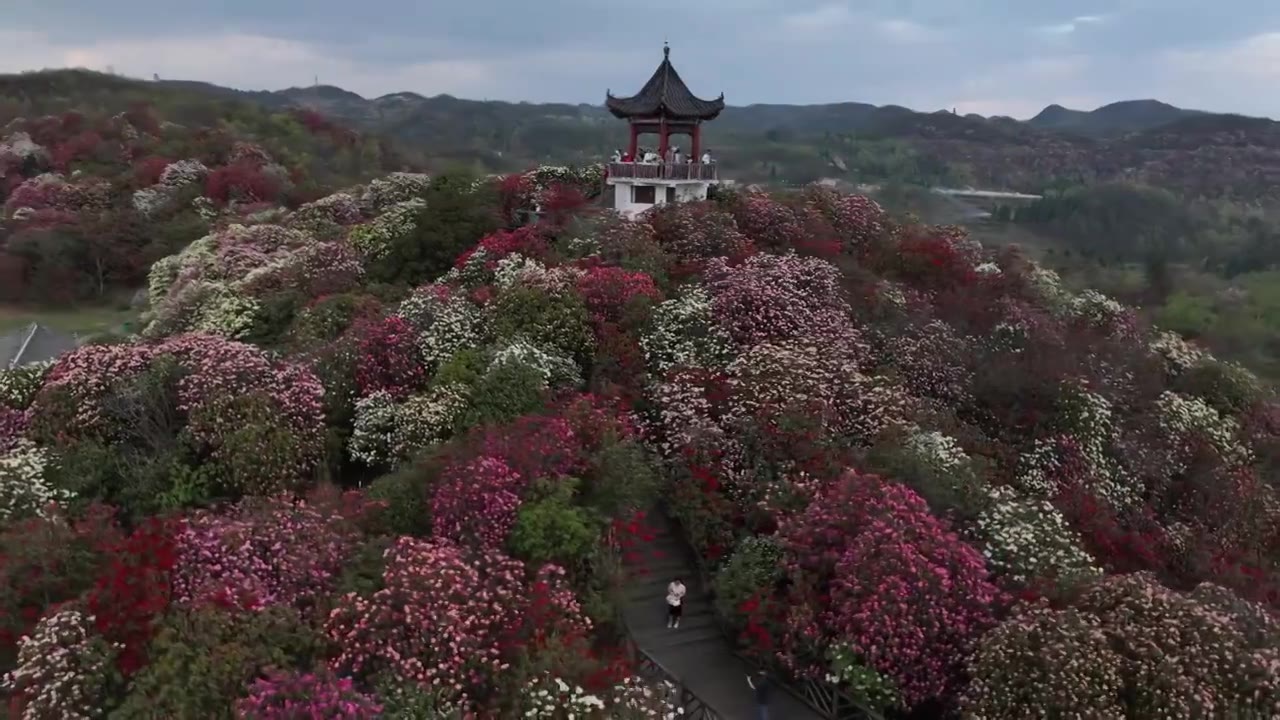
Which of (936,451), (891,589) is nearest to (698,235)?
(936,451)

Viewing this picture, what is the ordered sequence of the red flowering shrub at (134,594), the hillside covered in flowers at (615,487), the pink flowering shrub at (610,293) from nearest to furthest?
the hillside covered in flowers at (615,487) → the red flowering shrub at (134,594) → the pink flowering shrub at (610,293)

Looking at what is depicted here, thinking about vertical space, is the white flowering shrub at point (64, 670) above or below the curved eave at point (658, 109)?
below

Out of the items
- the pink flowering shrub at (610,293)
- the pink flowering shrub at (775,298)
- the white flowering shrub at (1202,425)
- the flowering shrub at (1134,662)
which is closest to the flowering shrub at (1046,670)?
the flowering shrub at (1134,662)

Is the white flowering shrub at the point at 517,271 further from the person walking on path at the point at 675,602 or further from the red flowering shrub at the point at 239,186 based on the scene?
the red flowering shrub at the point at 239,186

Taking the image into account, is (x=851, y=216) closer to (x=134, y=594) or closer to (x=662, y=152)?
(x=662, y=152)

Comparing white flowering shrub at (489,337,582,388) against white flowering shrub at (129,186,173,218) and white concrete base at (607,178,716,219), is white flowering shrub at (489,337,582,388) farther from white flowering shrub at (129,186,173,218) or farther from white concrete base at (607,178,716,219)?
white flowering shrub at (129,186,173,218)

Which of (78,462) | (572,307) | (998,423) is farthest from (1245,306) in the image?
(78,462)
